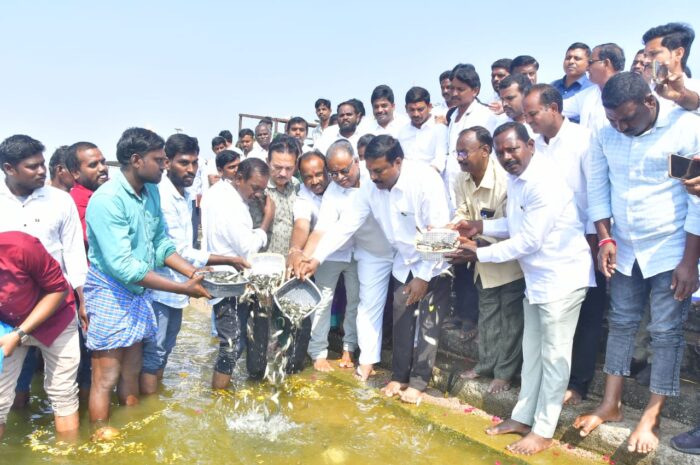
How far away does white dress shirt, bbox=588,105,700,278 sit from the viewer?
3479 mm

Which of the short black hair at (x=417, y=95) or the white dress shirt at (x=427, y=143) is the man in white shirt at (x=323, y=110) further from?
the short black hair at (x=417, y=95)

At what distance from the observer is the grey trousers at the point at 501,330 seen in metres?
4.56

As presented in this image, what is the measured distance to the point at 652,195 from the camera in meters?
3.59

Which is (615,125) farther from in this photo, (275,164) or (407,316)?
(275,164)

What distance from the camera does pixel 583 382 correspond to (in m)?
4.29

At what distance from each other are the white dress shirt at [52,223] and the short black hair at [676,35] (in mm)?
Answer: 4540

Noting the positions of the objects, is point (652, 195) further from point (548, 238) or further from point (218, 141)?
point (218, 141)

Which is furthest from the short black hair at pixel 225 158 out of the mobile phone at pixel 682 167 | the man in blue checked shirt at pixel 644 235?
the mobile phone at pixel 682 167

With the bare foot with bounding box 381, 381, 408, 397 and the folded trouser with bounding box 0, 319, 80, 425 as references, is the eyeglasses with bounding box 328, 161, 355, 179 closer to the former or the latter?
the bare foot with bounding box 381, 381, 408, 397

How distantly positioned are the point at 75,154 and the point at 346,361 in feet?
10.9

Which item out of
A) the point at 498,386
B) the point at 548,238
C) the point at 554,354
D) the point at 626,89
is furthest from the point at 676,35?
the point at 498,386

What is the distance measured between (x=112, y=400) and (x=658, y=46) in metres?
5.20

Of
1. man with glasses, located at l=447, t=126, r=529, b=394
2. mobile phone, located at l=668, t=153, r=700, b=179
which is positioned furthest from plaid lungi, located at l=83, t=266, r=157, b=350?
mobile phone, located at l=668, t=153, r=700, b=179

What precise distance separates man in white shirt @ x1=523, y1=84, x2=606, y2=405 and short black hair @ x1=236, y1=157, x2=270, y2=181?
2.34m
